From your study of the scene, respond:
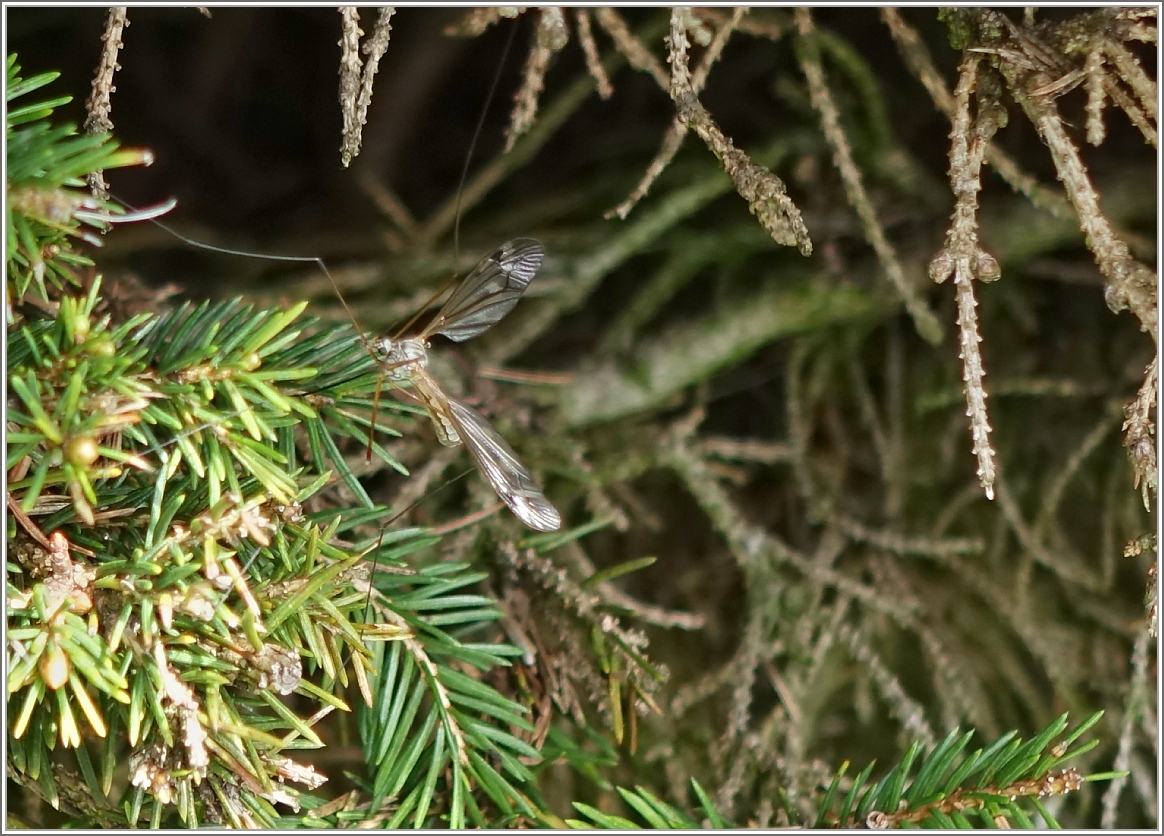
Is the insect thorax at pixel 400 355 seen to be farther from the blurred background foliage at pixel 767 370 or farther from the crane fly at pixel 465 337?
the blurred background foliage at pixel 767 370

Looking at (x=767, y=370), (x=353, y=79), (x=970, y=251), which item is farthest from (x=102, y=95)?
(x=767, y=370)

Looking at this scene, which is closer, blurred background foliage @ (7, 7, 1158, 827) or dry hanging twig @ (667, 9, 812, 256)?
dry hanging twig @ (667, 9, 812, 256)

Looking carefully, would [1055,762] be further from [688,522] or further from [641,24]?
[641,24]

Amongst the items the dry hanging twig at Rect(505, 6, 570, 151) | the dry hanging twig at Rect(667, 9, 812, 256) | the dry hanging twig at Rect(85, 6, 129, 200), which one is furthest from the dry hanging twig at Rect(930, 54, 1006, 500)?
the dry hanging twig at Rect(85, 6, 129, 200)

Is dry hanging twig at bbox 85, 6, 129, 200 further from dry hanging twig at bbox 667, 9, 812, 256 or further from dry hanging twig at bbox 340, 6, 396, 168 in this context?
dry hanging twig at bbox 667, 9, 812, 256

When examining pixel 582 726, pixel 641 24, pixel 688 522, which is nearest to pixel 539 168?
pixel 641 24

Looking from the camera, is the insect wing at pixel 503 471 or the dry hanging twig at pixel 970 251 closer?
the dry hanging twig at pixel 970 251

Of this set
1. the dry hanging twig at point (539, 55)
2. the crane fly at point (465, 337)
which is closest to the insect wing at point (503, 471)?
the crane fly at point (465, 337)
